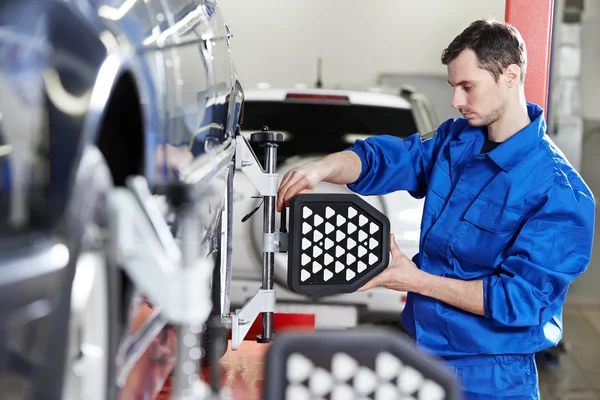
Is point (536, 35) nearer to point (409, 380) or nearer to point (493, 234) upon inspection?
point (493, 234)

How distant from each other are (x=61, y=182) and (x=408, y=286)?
1.13 metres

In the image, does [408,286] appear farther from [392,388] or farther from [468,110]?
[392,388]

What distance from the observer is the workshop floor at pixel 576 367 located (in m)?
3.72

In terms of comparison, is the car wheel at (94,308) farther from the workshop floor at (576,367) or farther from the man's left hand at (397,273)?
the workshop floor at (576,367)

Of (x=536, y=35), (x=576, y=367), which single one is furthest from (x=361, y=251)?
(x=576, y=367)

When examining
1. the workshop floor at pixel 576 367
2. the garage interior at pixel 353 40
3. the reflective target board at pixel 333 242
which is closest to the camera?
the reflective target board at pixel 333 242

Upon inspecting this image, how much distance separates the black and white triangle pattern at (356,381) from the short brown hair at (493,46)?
125 centimetres

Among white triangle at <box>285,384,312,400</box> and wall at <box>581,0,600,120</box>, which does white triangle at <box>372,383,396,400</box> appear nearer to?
white triangle at <box>285,384,312,400</box>

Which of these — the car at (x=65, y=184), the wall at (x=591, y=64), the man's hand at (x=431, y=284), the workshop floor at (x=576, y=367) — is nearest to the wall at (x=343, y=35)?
the wall at (x=591, y=64)

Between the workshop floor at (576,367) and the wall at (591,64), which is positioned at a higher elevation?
the wall at (591,64)

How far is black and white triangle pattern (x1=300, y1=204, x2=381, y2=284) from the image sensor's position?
1.61 meters

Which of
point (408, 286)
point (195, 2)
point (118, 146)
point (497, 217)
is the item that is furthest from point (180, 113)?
point (497, 217)

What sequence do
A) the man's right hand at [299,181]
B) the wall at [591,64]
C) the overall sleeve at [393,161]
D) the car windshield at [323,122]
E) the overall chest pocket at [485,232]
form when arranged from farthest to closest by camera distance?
the wall at [591,64], the car windshield at [323,122], the overall sleeve at [393,161], the man's right hand at [299,181], the overall chest pocket at [485,232]

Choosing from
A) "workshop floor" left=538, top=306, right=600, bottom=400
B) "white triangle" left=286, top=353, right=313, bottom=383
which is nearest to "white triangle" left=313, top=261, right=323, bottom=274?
"white triangle" left=286, top=353, right=313, bottom=383
